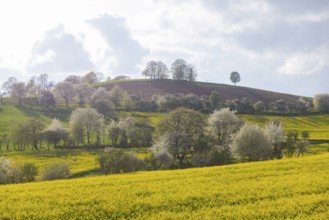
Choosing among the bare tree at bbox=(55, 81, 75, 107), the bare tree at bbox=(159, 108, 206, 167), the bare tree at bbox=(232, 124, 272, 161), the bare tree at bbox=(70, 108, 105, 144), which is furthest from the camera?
the bare tree at bbox=(55, 81, 75, 107)

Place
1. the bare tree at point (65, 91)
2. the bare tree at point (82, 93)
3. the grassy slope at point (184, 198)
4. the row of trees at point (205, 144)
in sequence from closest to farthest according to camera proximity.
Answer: the grassy slope at point (184, 198)
the row of trees at point (205, 144)
the bare tree at point (65, 91)
the bare tree at point (82, 93)

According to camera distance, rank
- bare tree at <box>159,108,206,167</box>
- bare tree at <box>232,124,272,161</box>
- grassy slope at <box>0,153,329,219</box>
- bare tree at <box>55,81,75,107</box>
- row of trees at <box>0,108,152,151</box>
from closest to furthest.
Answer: grassy slope at <box>0,153,329,219</box>, bare tree at <box>232,124,272,161</box>, bare tree at <box>159,108,206,167</box>, row of trees at <box>0,108,152,151</box>, bare tree at <box>55,81,75,107</box>

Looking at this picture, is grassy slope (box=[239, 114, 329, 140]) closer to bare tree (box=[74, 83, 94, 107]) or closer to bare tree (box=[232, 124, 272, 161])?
bare tree (box=[232, 124, 272, 161])

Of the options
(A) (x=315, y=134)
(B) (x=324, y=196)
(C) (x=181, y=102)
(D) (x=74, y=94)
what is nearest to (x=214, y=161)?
(B) (x=324, y=196)

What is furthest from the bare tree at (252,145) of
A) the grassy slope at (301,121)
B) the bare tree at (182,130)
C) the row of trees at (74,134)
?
the grassy slope at (301,121)

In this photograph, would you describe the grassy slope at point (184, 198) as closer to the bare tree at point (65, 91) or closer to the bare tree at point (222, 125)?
the bare tree at point (222, 125)

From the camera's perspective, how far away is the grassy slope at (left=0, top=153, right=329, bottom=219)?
21.0 meters

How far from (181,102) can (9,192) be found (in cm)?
13593

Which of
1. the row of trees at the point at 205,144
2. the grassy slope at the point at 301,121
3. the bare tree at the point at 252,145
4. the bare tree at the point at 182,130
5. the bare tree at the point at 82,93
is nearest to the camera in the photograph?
the bare tree at the point at 252,145

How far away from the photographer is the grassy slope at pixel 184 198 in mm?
21047

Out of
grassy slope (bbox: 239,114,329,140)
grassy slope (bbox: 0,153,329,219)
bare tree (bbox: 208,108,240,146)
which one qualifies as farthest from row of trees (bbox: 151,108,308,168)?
grassy slope (bbox: 239,114,329,140)

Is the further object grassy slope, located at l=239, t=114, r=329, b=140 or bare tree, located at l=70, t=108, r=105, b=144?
grassy slope, located at l=239, t=114, r=329, b=140

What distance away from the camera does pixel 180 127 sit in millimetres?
70312

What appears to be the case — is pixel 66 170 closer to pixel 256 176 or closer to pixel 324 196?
pixel 256 176
